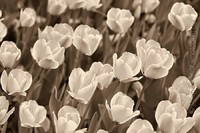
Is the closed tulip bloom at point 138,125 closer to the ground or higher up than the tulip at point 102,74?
closer to the ground

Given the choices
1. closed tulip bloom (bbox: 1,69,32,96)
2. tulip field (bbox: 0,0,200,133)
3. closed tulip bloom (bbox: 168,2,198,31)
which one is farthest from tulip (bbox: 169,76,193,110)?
closed tulip bloom (bbox: 1,69,32,96)

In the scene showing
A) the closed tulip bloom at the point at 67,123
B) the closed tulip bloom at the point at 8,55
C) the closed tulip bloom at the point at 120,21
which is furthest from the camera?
the closed tulip bloom at the point at 120,21

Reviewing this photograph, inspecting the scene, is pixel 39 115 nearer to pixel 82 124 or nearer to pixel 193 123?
pixel 82 124

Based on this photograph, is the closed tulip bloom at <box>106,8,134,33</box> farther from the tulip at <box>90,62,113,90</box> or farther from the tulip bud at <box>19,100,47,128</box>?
the tulip bud at <box>19,100,47,128</box>

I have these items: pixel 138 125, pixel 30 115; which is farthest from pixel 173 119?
pixel 30 115

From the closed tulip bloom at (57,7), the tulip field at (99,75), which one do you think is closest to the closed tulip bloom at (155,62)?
the tulip field at (99,75)

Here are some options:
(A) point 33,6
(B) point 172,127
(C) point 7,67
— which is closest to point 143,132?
(B) point 172,127

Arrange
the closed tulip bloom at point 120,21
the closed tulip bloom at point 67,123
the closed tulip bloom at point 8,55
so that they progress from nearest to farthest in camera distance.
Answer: the closed tulip bloom at point 67,123
the closed tulip bloom at point 8,55
the closed tulip bloom at point 120,21

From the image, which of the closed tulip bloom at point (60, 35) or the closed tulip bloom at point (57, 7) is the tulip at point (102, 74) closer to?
the closed tulip bloom at point (60, 35)
